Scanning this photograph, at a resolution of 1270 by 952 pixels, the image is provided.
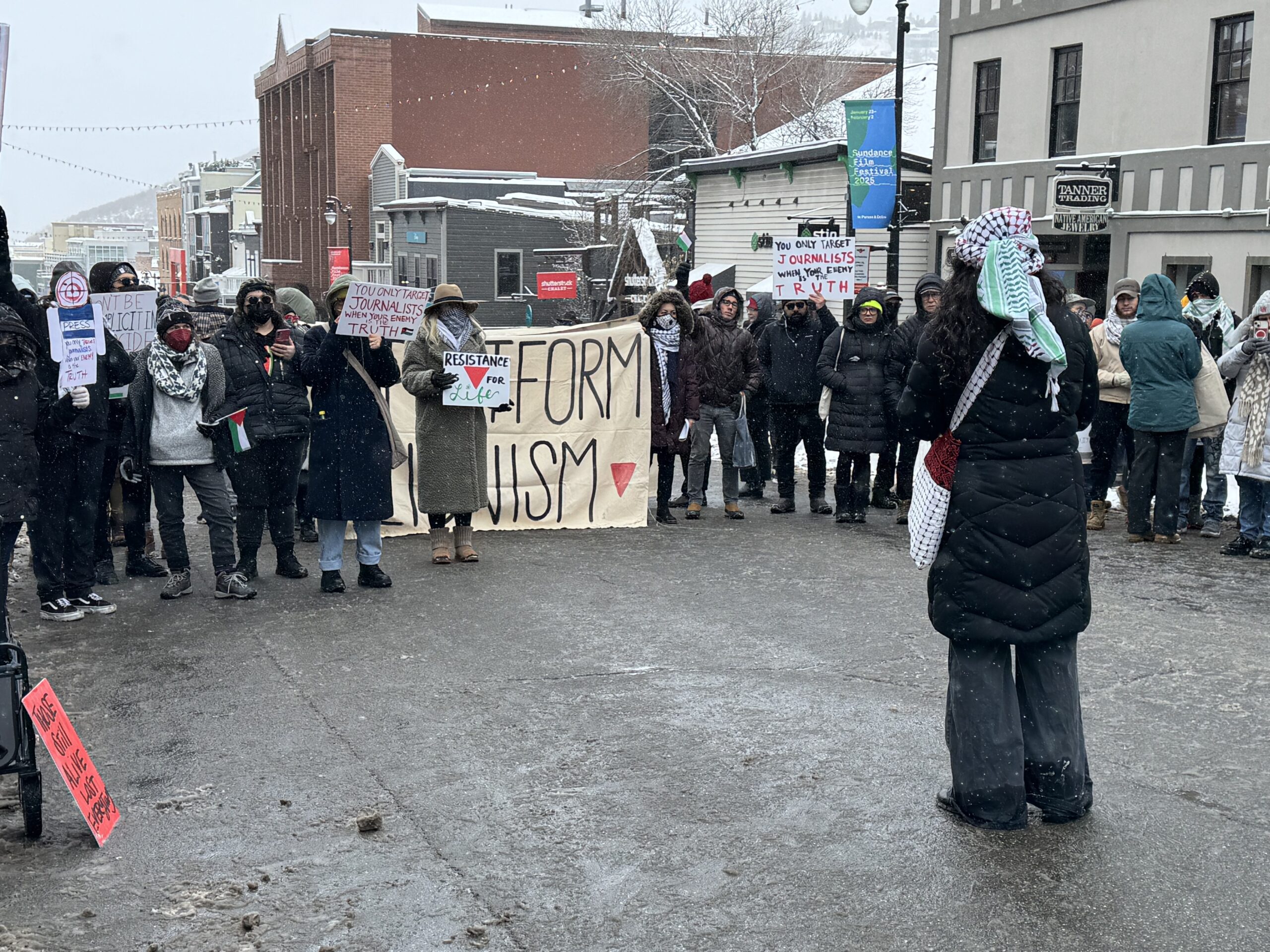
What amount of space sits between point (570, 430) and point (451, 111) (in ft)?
188

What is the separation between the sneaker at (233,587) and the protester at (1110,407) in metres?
6.59

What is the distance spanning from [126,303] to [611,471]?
4315 mm

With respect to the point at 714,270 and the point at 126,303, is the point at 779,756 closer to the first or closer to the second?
the point at 126,303

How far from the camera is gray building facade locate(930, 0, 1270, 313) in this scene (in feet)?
60.7

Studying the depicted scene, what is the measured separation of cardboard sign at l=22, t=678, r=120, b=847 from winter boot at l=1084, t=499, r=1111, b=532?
851 centimetres

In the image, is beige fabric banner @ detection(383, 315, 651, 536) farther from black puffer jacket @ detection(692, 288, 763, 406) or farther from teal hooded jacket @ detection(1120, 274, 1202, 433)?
teal hooded jacket @ detection(1120, 274, 1202, 433)

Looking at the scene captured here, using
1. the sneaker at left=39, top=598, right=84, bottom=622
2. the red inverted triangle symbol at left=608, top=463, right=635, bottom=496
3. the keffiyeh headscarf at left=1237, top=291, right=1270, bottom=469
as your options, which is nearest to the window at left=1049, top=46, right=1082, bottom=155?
the keffiyeh headscarf at left=1237, top=291, right=1270, bottom=469

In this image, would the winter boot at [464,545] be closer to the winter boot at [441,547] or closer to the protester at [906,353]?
the winter boot at [441,547]

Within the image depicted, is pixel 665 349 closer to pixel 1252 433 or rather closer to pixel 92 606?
pixel 1252 433

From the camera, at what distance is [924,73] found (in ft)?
128

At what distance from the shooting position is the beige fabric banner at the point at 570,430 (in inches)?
441

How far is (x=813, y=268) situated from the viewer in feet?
38.9

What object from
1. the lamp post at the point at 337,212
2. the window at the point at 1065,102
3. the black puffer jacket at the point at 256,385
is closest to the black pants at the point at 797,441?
the black puffer jacket at the point at 256,385

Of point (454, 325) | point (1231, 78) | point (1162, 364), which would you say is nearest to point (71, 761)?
point (454, 325)
